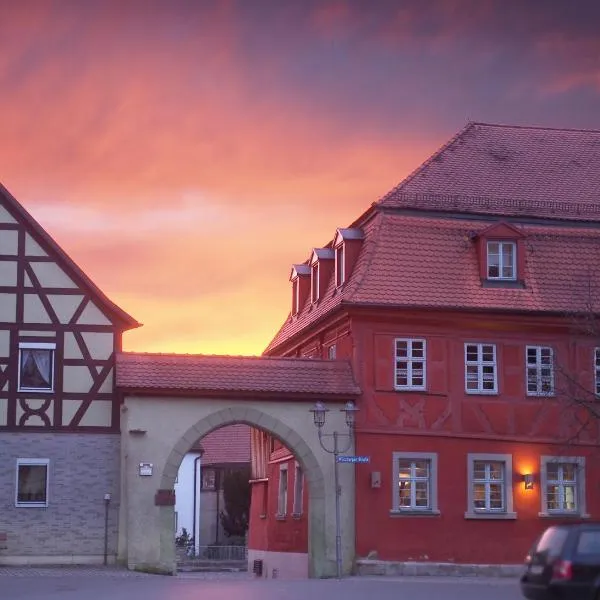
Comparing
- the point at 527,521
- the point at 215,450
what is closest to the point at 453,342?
the point at 527,521

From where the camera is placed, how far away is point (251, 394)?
38.4m

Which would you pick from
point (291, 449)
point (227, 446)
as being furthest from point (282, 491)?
point (227, 446)

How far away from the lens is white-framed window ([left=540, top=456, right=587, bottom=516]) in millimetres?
39656

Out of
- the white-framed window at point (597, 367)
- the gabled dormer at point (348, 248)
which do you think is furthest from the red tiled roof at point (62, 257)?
the white-framed window at point (597, 367)

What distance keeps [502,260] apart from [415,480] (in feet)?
23.1

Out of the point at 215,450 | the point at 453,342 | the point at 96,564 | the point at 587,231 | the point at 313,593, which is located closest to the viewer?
the point at 313,593

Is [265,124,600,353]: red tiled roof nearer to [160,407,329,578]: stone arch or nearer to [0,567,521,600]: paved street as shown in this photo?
[160,407,329,578]: stone arch

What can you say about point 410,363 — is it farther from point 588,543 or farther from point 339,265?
point 588,543

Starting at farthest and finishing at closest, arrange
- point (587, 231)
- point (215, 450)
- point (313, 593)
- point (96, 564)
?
1. point (215, 450)
2. point (587, 231)
3. point (96, 564)
4. point (313, 593)

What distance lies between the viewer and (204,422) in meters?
38.2

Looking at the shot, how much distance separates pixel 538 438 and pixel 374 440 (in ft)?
15.9

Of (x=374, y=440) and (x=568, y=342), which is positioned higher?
(x=568, y=342)

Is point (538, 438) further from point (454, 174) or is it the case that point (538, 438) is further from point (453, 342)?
point (454, 174)

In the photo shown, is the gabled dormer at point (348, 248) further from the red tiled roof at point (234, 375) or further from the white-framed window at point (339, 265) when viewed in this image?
the red tiled roof at point (234, 375)
